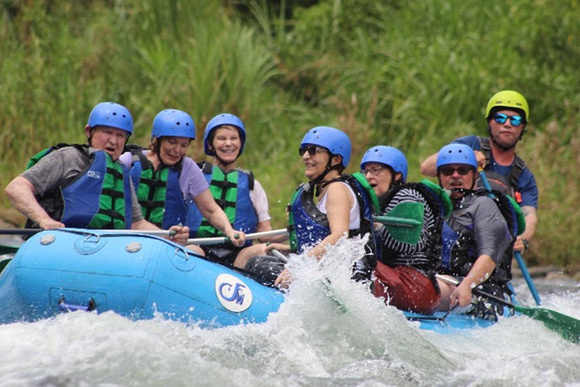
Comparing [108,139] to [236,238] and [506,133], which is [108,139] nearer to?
[236,238]

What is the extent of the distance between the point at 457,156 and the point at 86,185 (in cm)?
257

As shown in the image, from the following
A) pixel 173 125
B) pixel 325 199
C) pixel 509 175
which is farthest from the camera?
pixel 509 175

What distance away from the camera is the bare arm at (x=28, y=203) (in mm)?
5891

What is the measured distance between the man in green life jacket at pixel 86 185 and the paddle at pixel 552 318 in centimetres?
201

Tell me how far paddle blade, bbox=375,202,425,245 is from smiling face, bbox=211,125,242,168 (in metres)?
1.72

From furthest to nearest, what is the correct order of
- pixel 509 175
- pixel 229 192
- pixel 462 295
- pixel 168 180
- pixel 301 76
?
pixel 301 76, pixel 509 175, pixel 229 192, pixel 168 180, pixel 462 295

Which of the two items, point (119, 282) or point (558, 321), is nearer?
point (119, 282)

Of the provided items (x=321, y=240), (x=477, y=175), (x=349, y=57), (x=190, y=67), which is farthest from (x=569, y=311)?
(x=349, y=57)

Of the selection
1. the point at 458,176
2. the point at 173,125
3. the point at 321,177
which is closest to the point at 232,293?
the point at 321,177

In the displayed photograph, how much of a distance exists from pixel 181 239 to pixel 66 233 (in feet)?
3.49

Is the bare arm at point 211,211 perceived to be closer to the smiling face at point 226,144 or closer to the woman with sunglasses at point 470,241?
the smiling face at point 226,144

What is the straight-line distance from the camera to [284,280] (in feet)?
18.9

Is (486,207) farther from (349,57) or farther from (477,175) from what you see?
(349,57)

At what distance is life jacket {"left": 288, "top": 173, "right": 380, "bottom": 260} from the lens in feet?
19.2
